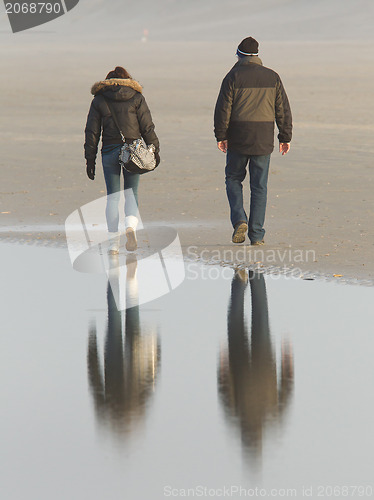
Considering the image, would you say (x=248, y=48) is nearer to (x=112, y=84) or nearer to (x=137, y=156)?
(x=112, y=84)

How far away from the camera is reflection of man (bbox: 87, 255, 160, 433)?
19.6 ft

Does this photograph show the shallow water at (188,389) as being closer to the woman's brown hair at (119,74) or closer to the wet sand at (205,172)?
the wet sand at (205,172)

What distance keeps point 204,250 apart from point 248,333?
347 centimetres

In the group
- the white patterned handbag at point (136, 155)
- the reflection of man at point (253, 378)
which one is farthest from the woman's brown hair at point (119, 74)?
the reflection of man at point (253, 378)

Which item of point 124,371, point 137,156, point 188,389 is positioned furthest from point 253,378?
point 137,156

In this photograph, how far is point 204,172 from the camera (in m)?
18.5

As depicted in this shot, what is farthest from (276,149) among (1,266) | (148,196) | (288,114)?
(1,266)

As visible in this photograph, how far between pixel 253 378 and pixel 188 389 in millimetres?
400

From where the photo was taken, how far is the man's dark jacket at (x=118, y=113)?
1069 centimetres

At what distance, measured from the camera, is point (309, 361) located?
699cm

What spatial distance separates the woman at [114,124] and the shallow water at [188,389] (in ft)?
5.35

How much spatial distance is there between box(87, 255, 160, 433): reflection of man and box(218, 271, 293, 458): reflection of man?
41cm

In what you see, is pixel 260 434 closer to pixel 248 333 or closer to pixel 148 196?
pixel 248 333

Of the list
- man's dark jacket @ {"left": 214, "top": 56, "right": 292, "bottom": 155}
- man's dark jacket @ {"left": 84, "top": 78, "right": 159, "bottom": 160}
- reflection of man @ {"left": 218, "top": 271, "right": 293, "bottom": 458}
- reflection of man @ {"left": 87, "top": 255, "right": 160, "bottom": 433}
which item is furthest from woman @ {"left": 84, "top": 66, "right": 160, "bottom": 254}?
reflection of man @ {"left": 218, "top": 271, "right": 293, "bottom": 458}
